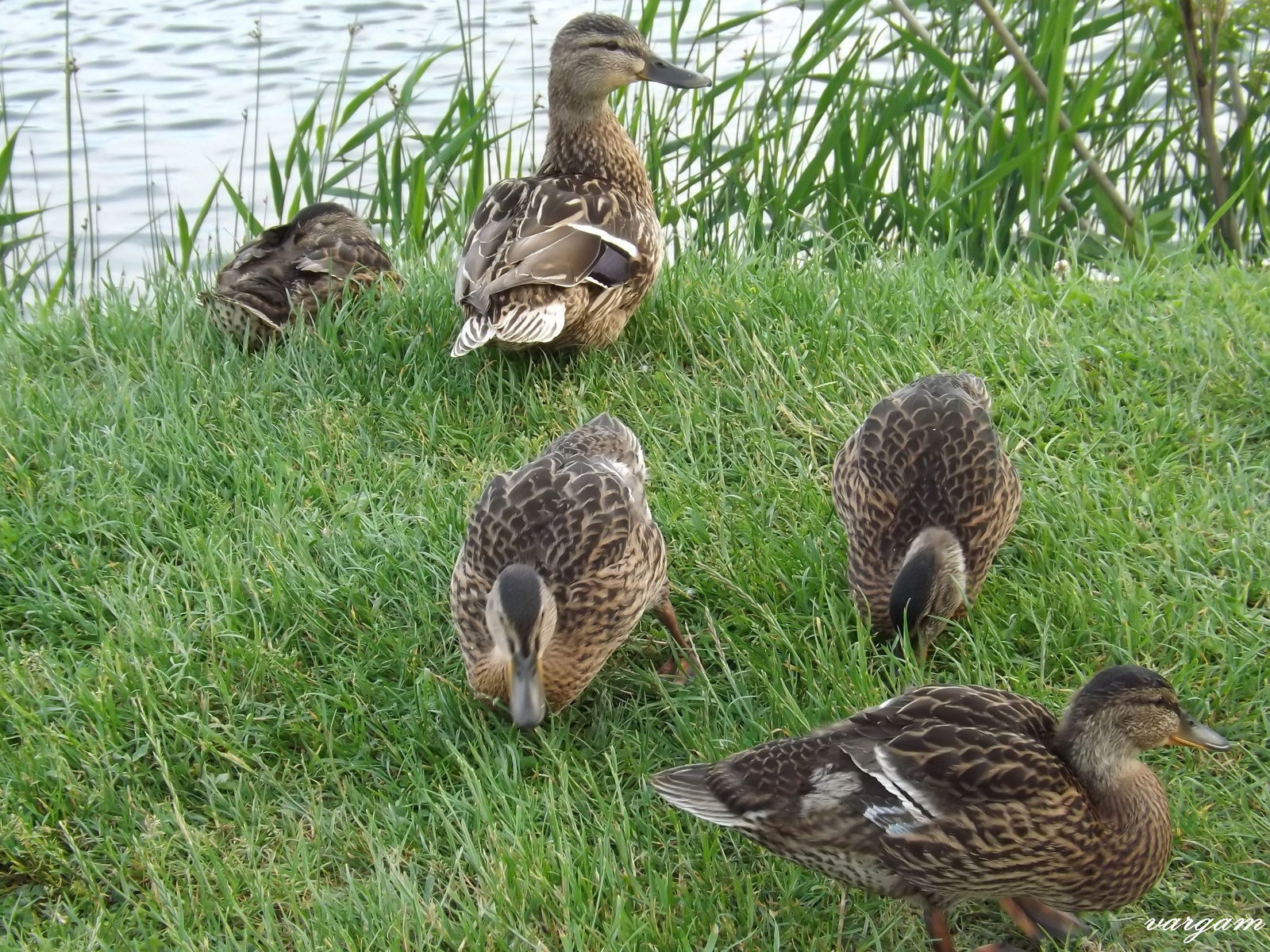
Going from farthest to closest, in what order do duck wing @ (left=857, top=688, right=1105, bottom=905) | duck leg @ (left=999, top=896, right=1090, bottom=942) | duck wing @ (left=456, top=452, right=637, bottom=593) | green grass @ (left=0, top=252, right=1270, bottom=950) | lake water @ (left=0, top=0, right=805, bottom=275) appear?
lake water @ (left=0, top=0, right=805, bottom=275) → duck wing @ (left=456, top=452, right=637, bottom=593) → green grass @ (left=0, top=252, right=1270, bottom=950) → duck leg @ (left=999, top=896, right=1090, bottom=942) → duck wing @ (left=857, top=688, right=1105, bottom=905)

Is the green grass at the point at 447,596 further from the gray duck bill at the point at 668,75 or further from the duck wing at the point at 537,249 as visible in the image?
the gray duck bill at the point at 668,75

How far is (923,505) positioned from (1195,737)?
101 centimetres

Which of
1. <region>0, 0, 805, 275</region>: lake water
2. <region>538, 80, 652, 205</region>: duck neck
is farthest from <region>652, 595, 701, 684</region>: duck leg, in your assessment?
<region>0, 0, 805, 275</region>: lake water

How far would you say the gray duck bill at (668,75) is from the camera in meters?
5.17

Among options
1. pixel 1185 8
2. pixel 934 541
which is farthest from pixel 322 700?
pixel 1185 8

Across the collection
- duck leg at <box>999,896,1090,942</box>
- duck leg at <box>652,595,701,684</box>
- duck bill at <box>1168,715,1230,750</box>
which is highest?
duck bill at <box>1168,715,1230,750</box>

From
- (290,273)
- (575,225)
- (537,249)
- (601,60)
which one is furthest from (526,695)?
(601,60)

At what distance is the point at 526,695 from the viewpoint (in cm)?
302

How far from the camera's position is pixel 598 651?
331 centimetres

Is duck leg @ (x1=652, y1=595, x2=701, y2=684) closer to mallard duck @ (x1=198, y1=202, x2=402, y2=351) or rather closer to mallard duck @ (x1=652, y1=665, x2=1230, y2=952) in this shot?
mallard duck @ (x1=652, y1=665, x2=1230, y2=952)

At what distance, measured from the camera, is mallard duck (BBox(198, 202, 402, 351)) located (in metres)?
4.89

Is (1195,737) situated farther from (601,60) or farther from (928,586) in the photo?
(601,60)

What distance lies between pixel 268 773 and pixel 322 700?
0.23m

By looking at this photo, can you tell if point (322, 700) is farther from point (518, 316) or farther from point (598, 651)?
point (518, 316)
